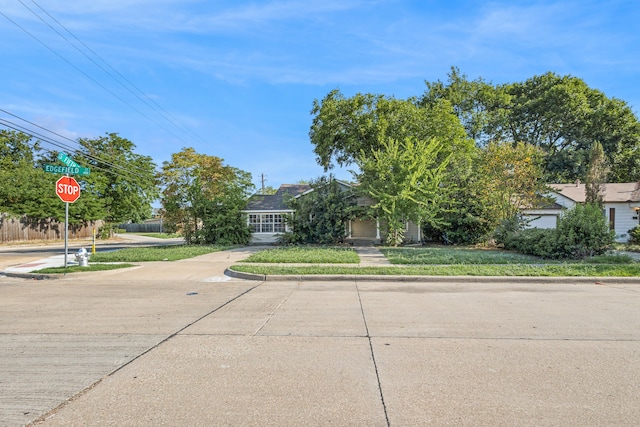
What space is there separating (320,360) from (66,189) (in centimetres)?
1217

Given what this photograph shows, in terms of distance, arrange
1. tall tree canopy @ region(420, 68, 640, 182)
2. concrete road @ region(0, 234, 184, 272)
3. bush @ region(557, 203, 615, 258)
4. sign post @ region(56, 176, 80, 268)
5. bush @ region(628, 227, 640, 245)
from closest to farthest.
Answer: sign post @ region(56, 176, 80, 268) < bush @ region(557, 203, 615, 258) < concrete road @ region(0, 234, 184, 272) < bush @ region(628, 227, 640, 245) < tall tree canopy @ region(420, 68, 640, 182)

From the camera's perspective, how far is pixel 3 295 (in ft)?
29.6

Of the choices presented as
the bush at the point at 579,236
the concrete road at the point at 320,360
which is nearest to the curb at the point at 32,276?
Answer: the concrete road at the point at 320,360

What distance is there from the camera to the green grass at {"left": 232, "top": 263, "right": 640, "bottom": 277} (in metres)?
11.0

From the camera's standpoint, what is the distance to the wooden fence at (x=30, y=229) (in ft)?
101

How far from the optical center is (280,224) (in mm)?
26719

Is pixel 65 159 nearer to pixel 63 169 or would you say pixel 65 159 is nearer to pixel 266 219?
pixel 63 169

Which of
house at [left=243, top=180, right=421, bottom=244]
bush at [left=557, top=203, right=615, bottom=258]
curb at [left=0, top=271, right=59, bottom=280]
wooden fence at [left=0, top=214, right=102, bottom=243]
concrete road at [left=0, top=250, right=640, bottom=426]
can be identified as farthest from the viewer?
wooden fence at [left=0, top=214, right=102, bottom=243]

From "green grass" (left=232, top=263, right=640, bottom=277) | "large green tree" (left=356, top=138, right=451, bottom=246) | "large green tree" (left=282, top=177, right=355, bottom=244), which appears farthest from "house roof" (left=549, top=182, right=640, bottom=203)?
"green grass" (left=232, top=263, right=640, bottom=277)

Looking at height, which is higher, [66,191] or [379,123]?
[379,123]

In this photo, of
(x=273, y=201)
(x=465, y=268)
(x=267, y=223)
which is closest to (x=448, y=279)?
(x=465, y=268)

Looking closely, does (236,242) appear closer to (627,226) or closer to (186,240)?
(186,240)

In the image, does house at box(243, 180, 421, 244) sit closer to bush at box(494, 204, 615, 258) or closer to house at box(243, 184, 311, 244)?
house at box(243, 184, 311, 244)

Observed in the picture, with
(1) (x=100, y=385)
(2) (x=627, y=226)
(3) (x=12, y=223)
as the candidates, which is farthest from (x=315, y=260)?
(3) (x=12, y=223)
